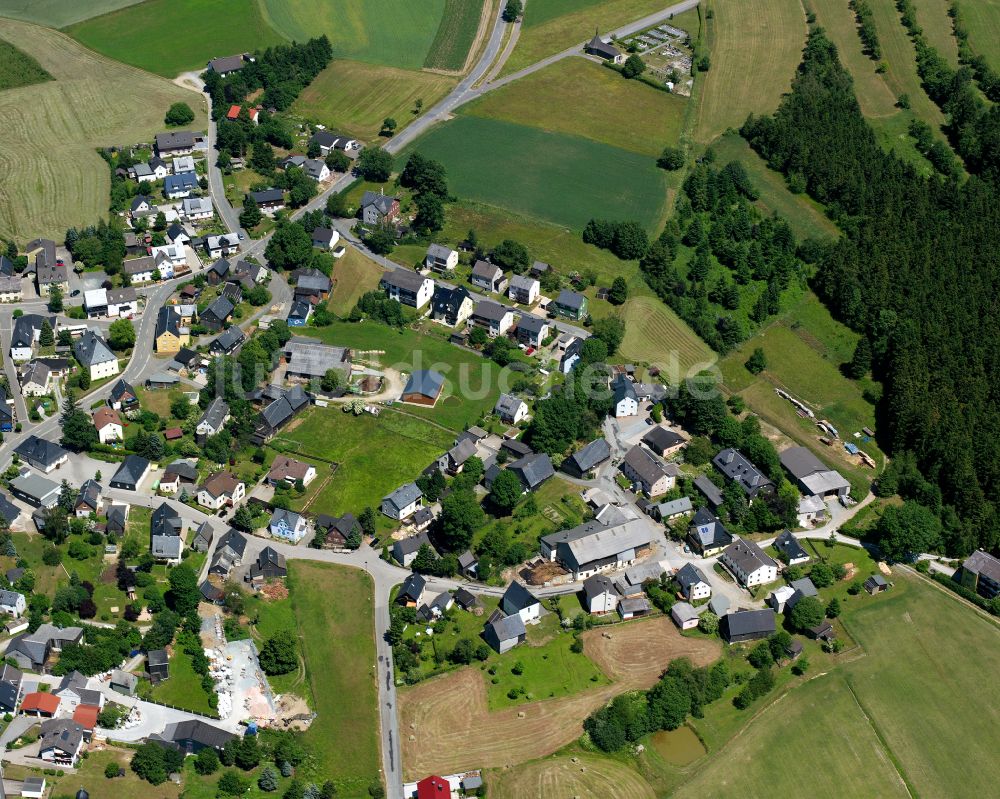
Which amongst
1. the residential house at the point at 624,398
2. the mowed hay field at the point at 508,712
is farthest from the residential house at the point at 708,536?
the residential house at the point at 624,398

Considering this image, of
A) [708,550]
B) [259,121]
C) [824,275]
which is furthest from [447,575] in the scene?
[259,121]

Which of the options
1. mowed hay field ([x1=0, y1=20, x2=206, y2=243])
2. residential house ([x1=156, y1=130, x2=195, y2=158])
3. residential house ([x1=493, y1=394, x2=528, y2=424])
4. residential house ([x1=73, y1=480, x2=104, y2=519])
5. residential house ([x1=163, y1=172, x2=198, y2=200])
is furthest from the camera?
residential house ([x1=156, y1=130, x2=195, y2=158])

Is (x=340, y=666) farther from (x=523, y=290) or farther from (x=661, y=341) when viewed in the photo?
(x=661, y=341)

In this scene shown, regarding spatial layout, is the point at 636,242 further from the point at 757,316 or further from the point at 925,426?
the point at 925,426

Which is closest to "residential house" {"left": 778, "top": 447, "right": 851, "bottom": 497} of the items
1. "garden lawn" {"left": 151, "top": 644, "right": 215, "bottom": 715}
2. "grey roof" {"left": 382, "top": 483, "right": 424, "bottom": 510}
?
"grey roof" {"left": 382, "top": 483, "right": 424, "bottom": 510}

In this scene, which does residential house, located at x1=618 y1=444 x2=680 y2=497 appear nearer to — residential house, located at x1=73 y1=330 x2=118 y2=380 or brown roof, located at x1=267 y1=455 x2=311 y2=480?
brown roof, located at x1=267 y1=455 x2=311 y2=480

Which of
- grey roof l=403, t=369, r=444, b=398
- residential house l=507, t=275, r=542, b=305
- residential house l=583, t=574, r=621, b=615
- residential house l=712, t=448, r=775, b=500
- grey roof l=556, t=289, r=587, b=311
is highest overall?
residential house l=712, t=448, r=775, b=500
